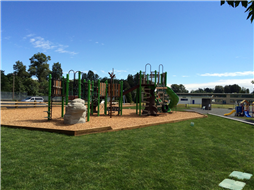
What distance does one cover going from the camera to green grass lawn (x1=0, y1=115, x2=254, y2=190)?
367cm

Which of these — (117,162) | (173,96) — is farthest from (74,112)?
(173,96)

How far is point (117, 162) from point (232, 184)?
2842 millimetres

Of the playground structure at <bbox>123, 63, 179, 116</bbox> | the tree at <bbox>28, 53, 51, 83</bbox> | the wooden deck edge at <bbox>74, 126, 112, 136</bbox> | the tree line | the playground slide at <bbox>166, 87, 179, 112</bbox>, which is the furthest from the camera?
the tree at <bbox>28, 53, 51, 83</bbox>

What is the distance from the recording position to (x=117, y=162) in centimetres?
475

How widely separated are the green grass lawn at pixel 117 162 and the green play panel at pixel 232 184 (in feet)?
0.38

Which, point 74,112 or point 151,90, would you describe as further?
point 151,90

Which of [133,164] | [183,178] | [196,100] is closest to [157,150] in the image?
[133,164]

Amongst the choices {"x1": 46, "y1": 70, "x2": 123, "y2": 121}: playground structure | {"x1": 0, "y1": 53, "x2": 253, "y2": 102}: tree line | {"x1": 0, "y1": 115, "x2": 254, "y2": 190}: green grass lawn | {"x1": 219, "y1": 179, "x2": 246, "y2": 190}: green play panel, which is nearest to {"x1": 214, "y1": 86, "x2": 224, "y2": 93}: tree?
{"x1": 0, "y1": 53, "x2": 253, "y2": 102}: tree line

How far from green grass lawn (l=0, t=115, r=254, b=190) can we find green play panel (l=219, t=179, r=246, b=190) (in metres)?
0.12

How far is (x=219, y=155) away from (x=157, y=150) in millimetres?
2063

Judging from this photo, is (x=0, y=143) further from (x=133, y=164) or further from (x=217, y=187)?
(x=217, y=187)

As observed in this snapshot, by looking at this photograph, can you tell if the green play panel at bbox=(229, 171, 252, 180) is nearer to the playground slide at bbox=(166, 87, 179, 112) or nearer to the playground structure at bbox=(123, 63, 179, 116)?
the playground structure at bbox=(123, 63, 179, 116)

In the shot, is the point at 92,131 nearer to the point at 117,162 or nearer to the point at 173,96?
the point at 117,162

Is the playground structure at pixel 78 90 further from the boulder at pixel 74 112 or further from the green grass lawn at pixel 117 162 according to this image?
the green grass lawn at pixel 117 162
